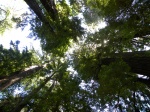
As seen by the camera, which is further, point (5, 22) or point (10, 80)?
point (5, 22)

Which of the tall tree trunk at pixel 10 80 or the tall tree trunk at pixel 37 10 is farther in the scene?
the tall tree trunk at pixel 37 10

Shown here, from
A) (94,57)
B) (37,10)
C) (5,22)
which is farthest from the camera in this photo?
(5,22)

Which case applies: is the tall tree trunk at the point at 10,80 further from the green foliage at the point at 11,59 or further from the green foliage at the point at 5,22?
the green foliage at the point at 5,22

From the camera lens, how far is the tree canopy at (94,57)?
21.8ft

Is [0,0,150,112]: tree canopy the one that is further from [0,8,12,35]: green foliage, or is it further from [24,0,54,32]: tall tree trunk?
[0,8,12,35]: green foliage

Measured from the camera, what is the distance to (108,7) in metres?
6.66

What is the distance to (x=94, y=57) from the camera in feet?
30.2

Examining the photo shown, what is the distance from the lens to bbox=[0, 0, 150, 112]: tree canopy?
663 centimetres

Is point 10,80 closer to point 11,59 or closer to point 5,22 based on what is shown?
point 11,59

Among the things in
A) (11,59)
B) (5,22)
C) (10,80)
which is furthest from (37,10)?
(5,22)

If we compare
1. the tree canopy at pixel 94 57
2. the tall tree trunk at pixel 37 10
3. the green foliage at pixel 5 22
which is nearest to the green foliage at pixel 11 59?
the tree canopy at pixel 94 57

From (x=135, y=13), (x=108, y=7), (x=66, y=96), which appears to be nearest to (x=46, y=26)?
(x=66, y=96)

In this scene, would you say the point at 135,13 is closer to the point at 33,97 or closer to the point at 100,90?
the point at 100,90

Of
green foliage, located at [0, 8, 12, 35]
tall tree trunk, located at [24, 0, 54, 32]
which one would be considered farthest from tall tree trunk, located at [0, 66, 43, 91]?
green foliage, located at [0, 8, 12, 35]
